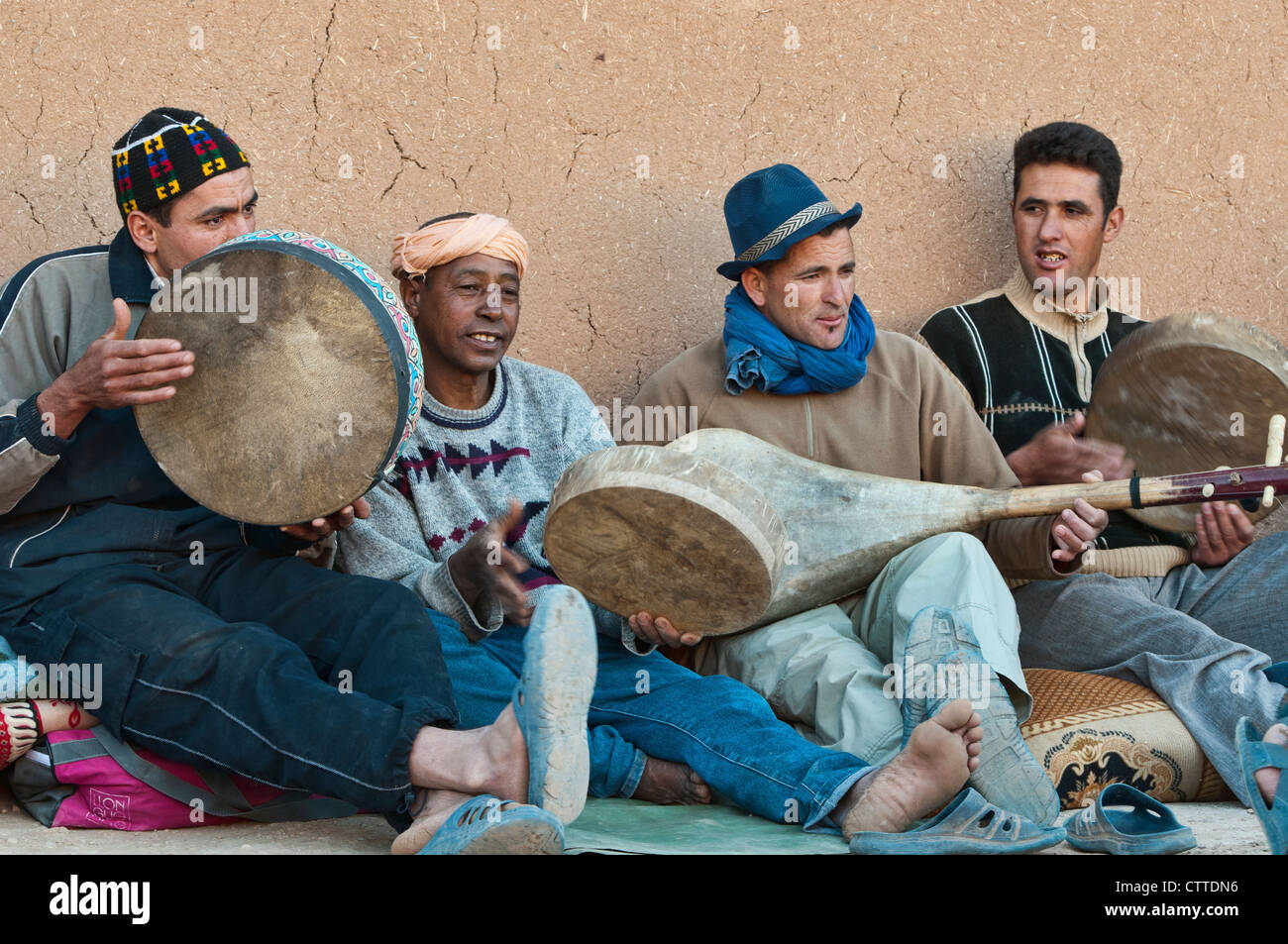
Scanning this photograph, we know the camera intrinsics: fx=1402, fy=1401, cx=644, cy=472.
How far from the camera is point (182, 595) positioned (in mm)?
2953

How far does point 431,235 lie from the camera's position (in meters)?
3.50

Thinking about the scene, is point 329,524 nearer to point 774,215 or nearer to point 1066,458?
point 774,215

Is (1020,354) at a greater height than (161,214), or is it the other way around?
(161,214)

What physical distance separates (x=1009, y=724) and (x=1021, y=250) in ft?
6.76

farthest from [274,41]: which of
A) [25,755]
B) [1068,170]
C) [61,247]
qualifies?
[1068,170]

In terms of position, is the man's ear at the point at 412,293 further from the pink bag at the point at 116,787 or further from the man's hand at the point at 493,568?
the pink bag at the point at 116,787

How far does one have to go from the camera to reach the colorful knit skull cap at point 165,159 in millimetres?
3199

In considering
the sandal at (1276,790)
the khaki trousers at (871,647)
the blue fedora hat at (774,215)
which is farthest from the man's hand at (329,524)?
the sandal at (1276,790)

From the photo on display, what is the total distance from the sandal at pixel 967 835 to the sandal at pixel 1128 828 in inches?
2.7

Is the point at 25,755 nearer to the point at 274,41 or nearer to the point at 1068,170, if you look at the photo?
the point at 274,41

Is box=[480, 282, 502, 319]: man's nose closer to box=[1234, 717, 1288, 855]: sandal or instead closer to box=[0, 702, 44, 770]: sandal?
box=[0, 702, 44, 770]: sandal

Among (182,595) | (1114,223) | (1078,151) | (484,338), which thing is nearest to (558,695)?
(182,595)

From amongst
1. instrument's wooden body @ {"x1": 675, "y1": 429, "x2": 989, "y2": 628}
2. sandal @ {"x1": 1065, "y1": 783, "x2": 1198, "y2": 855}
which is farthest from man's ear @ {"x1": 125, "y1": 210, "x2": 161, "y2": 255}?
sandal @ {"x1": 1065, "y1": 783, "x2": 1198, "y2": 855}

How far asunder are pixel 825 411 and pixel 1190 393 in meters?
0.92
